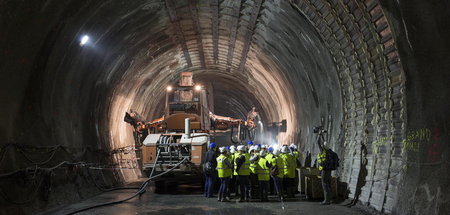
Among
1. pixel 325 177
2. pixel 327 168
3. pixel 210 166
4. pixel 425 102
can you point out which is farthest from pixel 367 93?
pixel 210 166

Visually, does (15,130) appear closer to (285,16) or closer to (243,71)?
(285,16)

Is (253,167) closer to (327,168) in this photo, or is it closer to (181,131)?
(327,168)

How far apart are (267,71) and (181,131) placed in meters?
4.58

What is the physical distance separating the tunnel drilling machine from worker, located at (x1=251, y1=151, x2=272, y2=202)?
8.81 ft

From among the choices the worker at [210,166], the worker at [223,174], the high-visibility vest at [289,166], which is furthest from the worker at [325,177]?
the worker at [210,166]

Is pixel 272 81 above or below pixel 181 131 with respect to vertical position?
above

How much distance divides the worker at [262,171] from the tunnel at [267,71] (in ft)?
6.60

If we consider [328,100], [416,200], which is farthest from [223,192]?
[416,200]

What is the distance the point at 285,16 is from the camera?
12234 mm

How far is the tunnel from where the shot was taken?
7840 millimetres

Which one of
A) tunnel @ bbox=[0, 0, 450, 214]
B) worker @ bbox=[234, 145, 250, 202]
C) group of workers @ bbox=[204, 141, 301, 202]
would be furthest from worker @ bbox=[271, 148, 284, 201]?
tunnel @ bbox=[0, 0, 450, 214]

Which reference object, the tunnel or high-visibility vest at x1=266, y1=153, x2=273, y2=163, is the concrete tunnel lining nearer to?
the tunnel

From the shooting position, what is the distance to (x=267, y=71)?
19078 millimetres

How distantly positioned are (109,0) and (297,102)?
9194 mm
